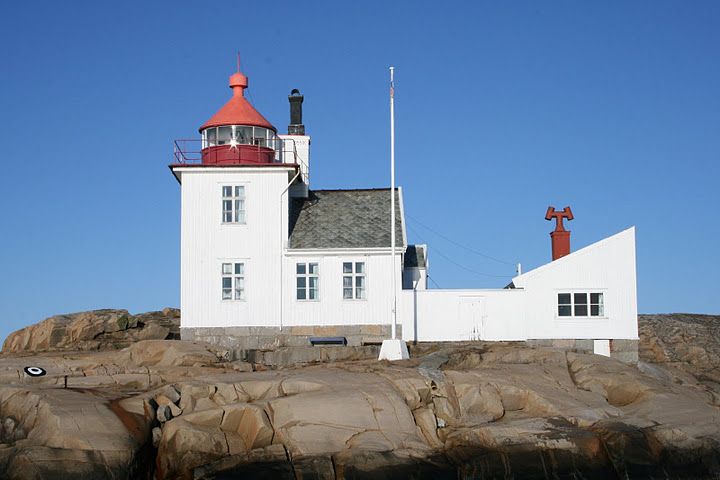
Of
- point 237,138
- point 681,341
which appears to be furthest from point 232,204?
point 681,341

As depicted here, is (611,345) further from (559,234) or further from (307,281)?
(307,281)

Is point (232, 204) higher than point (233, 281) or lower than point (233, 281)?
higher

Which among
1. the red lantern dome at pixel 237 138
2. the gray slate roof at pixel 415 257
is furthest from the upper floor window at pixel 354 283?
the red lantern dome at pixel 237 138

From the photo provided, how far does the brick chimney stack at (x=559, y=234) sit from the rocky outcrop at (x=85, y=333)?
1218 centimetres

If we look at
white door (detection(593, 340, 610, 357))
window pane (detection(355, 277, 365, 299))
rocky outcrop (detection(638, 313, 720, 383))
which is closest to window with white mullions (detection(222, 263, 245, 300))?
window pane (detection(355, 277, 365, 299))

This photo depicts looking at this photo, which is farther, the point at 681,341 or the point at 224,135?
the point at 681,341

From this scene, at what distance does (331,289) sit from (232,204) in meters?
3.93

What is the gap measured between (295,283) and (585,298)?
28.1 feet

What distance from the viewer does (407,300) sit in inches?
1176

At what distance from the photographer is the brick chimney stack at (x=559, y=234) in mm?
31594

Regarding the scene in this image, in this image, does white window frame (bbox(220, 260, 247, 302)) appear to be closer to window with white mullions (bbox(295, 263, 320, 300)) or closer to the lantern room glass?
window with white mullions (bbox(295, 263, 320, 300))

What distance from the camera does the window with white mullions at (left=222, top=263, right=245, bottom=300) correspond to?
29984 millimetres

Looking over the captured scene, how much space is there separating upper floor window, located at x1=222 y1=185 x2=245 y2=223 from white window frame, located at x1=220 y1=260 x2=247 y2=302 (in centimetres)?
133

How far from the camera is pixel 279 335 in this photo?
29.7m
